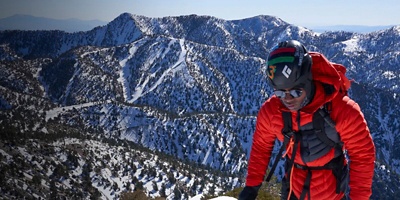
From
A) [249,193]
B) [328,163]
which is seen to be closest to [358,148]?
[328,163]

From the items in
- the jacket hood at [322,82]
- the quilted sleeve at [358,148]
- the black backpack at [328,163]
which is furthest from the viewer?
the black backpack at [328,163]

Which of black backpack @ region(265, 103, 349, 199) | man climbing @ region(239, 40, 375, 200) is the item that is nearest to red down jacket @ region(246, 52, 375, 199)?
man climbing @ region(239, 40, 375, 200)

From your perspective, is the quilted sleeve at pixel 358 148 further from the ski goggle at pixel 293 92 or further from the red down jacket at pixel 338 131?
the ski goggle at pixel 293 92

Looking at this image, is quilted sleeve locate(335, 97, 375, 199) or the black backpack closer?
quilted sleeve locate(335, 97, 375, 199)

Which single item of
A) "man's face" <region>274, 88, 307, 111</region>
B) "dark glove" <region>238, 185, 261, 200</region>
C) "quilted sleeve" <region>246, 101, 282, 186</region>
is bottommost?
"dark glove" <region>238, 185, 261, 200</region>

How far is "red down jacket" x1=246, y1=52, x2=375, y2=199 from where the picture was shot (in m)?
5.70

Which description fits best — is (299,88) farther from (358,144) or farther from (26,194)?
(26,194)

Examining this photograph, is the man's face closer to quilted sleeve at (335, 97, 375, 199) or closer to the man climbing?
the man climbing

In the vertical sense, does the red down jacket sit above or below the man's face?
below

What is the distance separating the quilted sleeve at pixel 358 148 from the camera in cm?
568

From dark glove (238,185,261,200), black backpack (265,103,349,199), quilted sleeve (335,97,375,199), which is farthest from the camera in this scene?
dark glove (238,185,261,200)

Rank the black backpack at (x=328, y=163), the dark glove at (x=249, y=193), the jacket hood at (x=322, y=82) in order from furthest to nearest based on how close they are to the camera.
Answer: the dark glove at (x=249, y=193), the black backpack at (x=328, y=163), the jacket hood at (x=322, y=82)

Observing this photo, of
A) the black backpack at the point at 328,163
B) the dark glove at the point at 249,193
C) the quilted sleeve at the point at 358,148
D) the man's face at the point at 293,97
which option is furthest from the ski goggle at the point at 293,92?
the dark glove at the point at 249,193

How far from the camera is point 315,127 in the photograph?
6.11 meters
